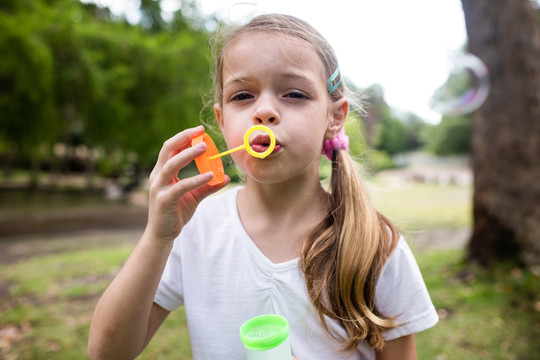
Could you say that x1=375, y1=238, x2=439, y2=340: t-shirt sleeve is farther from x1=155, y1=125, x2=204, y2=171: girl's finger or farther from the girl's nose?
x1=155, y1=125, x2=204, y2=171: girl's finger

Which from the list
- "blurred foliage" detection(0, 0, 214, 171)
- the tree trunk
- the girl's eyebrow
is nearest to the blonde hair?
the girl's eyebrow

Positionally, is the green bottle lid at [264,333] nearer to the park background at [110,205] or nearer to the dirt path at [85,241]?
the park background at [110,205]

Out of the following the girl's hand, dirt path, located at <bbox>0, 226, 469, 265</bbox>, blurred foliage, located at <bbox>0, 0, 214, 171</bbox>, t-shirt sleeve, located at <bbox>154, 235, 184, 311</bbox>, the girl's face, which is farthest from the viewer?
blurred foliage, located at <bbox>0, 0, 214, 171</bbox>

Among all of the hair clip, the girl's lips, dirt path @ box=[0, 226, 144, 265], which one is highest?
dirt path @ box=[0, 226, 144, 265]

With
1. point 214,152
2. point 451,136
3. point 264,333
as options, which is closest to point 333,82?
point 214,152

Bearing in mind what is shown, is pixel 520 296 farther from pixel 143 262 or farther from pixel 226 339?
pixel 143 262

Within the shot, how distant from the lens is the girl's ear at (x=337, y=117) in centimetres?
139

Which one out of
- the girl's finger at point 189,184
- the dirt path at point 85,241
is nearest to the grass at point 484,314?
the dirt path at point 85,241

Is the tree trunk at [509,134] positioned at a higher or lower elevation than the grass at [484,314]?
higher

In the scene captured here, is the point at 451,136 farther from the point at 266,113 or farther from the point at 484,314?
the point at 266,113

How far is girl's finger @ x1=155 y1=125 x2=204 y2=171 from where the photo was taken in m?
1.11

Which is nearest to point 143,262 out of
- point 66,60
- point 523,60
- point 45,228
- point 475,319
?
point 475,319

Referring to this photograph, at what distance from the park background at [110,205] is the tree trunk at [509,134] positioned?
297mm

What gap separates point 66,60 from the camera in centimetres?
930
